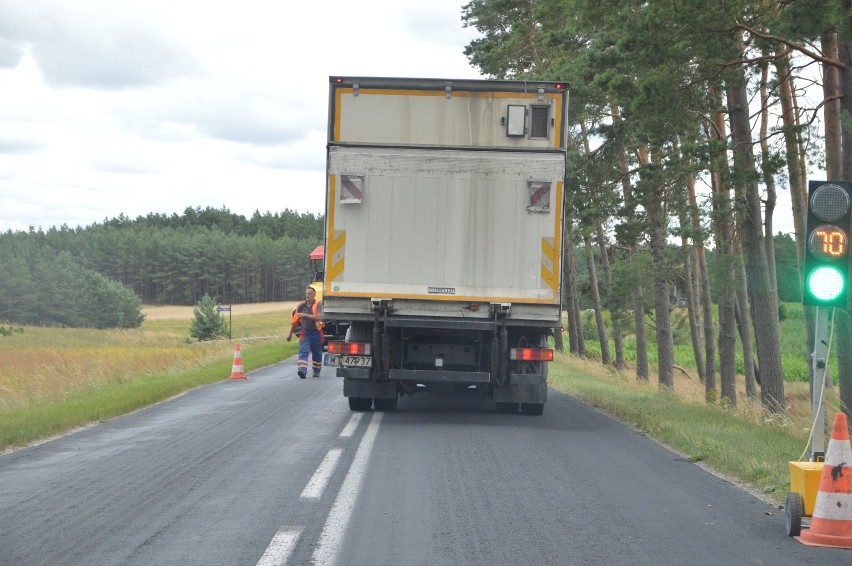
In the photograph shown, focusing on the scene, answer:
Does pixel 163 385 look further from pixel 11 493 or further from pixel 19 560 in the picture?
pixel 19 560

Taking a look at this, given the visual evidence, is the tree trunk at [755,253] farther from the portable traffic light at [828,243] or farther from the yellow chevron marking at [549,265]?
the portable traffic light at [828,243]

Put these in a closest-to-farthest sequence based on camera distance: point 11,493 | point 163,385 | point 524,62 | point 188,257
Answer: point 11,493 < point 163,385 < point 524,62 < point 188,257

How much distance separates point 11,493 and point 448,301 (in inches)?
255

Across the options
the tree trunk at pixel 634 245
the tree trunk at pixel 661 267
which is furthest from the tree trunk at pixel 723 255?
the tree trunk at pixel 634 245

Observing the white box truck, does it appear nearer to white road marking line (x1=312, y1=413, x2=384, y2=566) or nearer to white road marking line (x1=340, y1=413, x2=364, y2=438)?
white road marking line (x1=340, y1=413, x2=364, y2=438)

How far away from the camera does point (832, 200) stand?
7078 millimetres

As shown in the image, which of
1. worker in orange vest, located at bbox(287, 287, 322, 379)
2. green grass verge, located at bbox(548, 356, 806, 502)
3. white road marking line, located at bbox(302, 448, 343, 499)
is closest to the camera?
white road marking line, located at bbox(302, 448, 343, 499)

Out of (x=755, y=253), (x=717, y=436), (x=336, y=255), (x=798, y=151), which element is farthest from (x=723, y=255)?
(x=336, y=255)

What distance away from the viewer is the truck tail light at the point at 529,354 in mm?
13602

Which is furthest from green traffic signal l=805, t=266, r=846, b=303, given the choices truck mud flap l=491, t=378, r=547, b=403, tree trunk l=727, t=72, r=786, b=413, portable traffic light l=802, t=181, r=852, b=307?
tree trunk l=727, t=72, r=786, b=413

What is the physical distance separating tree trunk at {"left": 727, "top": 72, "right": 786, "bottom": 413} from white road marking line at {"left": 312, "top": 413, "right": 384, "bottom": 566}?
897 cm

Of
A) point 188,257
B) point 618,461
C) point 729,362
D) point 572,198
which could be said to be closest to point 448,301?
point 618,461

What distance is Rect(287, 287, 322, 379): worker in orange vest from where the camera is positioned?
68.0ft

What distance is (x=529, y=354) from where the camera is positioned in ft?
44.7
